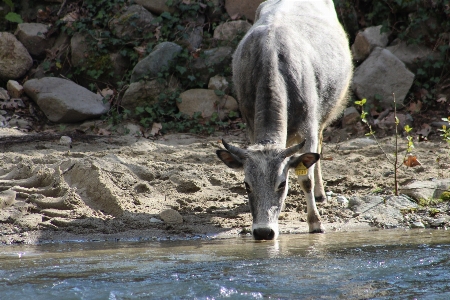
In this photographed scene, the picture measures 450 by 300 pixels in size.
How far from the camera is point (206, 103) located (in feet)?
35.7

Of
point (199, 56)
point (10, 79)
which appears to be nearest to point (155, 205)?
point (199, 56)

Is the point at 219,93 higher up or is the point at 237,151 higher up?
the point at 219,93

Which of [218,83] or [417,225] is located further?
[218,83]

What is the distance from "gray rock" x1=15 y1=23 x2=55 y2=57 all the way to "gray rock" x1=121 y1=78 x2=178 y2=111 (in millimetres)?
2162

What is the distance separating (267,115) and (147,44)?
5683 mm

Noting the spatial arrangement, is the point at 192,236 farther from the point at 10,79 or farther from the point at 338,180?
the point at 10,79

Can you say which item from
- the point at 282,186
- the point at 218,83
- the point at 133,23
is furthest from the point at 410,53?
the point at 282,186

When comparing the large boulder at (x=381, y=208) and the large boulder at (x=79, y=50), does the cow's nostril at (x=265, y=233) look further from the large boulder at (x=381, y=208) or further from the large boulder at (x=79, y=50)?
the large boulder at (x=79, y=50)

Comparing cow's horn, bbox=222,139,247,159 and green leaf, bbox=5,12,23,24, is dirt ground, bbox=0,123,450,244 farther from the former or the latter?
green leaf, bbox=5,12,23,24

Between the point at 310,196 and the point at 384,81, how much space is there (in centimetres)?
445

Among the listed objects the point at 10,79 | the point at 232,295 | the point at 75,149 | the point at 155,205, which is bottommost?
the point at 232,295

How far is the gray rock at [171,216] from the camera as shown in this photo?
6.72m

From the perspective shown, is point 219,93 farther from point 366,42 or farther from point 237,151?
point 237,151

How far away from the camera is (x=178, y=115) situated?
34.9ft
